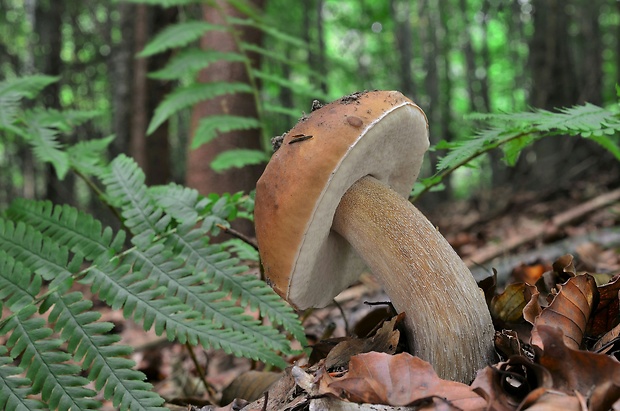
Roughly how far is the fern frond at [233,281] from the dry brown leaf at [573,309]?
2.82 feet

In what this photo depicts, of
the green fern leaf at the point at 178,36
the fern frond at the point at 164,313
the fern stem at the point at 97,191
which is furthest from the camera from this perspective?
the green fern leaf at the point at 178,36

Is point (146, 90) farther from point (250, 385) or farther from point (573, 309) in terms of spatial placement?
point (573, 309)

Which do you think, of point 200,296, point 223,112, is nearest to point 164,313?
point 200,296

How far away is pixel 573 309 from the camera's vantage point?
1519 mm

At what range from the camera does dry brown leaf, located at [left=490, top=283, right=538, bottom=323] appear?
1.77 metres

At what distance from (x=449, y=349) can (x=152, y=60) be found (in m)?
5.88

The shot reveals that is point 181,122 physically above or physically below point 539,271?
below

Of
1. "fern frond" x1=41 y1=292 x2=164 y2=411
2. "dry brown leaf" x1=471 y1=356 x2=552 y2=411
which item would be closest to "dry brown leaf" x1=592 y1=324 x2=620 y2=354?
"dry brown leaf" x1=471 y1=356 x2=552 y2=411

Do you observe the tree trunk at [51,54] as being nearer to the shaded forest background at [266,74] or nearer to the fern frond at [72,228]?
the shaded forest background at [266,74]

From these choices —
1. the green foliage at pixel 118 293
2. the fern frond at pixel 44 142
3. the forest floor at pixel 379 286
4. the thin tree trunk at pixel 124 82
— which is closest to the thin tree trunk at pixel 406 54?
the forest floor at pixel 379 286

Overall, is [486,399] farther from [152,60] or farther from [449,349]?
[152,60]

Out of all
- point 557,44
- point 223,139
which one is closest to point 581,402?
point 223,139

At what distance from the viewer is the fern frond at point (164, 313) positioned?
1694 millimetres

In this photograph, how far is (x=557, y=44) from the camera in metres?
7.88
